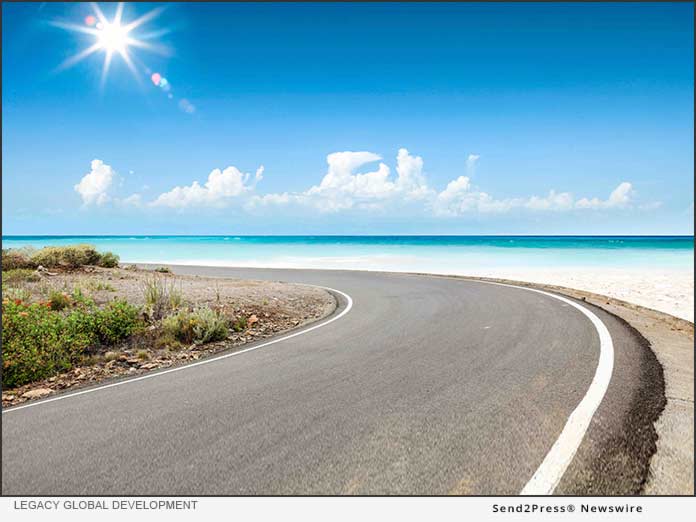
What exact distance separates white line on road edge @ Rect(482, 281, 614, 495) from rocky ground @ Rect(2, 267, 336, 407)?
5.85m

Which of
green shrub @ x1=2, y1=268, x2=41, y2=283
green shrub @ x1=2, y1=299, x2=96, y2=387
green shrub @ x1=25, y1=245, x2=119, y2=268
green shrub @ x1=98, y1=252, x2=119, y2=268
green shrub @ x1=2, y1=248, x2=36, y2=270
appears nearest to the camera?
green shrub @ x1=2, y1=299, x2=96, y2=387

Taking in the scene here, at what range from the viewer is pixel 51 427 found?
4074 mm

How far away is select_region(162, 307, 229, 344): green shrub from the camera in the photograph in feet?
27.2

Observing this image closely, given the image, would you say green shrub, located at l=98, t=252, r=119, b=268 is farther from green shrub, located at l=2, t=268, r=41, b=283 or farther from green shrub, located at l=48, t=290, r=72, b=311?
green shrub, located at l=48, t=290, r=72, b=311

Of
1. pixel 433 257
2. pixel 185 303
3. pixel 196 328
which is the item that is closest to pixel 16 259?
pixel 185 303

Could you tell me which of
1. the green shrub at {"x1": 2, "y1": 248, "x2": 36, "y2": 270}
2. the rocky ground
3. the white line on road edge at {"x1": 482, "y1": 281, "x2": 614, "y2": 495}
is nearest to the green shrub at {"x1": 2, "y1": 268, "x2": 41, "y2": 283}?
the rocky ground

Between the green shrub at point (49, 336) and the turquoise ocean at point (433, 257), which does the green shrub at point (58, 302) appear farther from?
the turquoise ocean at point (433, 257)

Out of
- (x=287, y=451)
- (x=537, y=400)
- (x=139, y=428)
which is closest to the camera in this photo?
(x=287, y=451)

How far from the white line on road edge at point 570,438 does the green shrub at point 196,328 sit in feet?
21.9

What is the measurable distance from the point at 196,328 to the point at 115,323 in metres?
1.55

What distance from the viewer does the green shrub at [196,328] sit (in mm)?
8297
